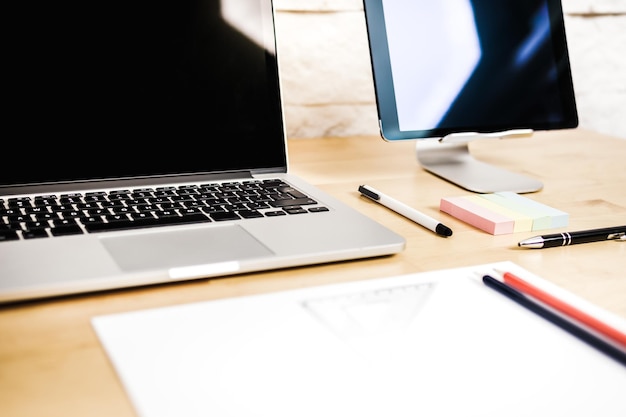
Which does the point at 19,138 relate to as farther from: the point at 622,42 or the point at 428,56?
the point at 622,42

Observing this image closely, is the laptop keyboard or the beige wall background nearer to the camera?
the laptop keyboard

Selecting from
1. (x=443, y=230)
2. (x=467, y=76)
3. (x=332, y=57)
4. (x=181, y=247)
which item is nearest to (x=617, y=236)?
(x=443, y=230)

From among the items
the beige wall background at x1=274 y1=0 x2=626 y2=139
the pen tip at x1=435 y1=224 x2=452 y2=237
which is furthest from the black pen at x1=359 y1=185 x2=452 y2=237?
the beige wall background at x1=274 y1=0 x2=626 y2=139

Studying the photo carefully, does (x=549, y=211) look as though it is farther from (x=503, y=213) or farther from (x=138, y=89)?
(x=138, y=89)

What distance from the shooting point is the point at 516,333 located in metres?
0.48

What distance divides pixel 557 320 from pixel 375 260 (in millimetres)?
172

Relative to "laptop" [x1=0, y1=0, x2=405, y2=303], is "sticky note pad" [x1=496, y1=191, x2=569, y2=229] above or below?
below

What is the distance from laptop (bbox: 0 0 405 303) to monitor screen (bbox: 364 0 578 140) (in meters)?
0.15

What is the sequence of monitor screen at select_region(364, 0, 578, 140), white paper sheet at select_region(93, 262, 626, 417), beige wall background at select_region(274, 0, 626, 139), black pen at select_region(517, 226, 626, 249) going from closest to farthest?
white paper sheet at select_region(93, 262, 626, 417)
black pen at select_region(517, 226, 626, 249)
monitor screen at select_region(364, 0, 578, 140)
beige wall background at select_region(274, 0, 626, 139)

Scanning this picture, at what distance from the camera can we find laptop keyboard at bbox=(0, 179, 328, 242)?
1.97 feet

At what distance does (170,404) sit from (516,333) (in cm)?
25

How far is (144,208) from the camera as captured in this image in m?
0.66

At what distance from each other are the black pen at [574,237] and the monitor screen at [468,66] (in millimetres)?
256

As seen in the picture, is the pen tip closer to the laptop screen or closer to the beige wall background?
the laptop screen
